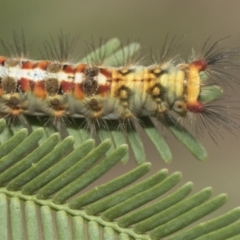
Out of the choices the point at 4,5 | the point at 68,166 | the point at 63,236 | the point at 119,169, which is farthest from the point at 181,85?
the point at 4,5

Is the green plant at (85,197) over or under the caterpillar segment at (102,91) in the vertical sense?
under

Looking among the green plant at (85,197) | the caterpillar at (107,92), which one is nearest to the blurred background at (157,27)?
the caterpillar at (107,92)

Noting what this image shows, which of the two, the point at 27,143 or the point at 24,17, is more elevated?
the point at 24,17

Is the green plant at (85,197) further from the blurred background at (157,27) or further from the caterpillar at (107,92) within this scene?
the blurred background at (157,27)

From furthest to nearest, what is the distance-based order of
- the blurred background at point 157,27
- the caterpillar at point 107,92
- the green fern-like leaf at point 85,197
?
the blurred background at point 157,27
the caterpillar at point 107,92
the green fern-like leaf at point 85,197

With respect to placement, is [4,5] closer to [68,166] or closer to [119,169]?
[119,169]

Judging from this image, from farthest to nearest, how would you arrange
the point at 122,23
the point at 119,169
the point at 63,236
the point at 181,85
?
the point at 122,23 → the point at 119,169 → the point at 181,85 → the point at 63,236
